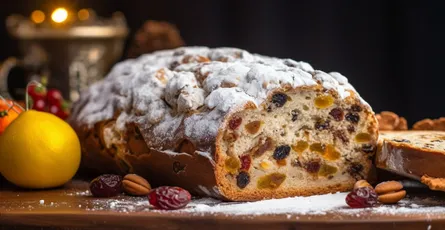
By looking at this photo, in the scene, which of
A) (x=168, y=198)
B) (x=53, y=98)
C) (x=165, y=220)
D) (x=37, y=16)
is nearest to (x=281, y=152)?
(x=168, y=198)

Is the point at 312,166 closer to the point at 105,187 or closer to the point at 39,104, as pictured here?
the point at 105,187

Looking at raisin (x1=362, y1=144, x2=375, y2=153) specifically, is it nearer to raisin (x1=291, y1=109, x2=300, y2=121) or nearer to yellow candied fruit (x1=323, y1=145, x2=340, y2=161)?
yellow candied fruit (x1=323, y1=145, x2=340, y2=161)

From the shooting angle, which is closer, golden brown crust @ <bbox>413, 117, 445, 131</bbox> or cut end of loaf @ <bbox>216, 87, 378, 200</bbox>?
cut end of loaf @ <bbox>216, 87, 378, 200</bbox>

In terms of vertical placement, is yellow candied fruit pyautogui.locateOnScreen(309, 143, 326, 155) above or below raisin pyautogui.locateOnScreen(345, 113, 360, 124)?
below

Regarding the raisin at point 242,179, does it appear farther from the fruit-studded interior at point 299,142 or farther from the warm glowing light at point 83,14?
the warm glowing light at point 83,14

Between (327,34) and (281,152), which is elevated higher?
(281,152)

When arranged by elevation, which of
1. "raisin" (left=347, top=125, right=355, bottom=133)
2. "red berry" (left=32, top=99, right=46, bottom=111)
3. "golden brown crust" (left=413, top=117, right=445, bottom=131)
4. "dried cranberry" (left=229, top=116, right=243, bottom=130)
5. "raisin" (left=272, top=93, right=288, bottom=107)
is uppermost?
"raisin" (left=272, top=93, right=288, bottom=107)

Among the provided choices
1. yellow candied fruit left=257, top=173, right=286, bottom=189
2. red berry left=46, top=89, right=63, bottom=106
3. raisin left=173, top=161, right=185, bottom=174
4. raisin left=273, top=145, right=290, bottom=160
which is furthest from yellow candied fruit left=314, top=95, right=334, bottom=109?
red berry left=46, top=89, right=63, bottom=106
